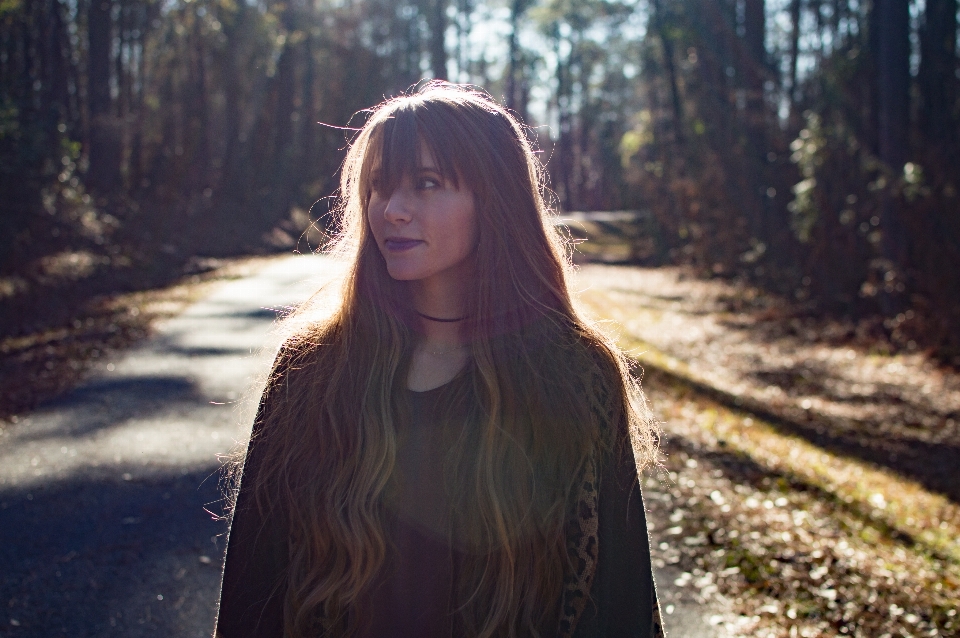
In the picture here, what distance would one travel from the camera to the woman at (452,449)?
2.00 m

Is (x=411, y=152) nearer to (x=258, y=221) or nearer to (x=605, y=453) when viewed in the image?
(x=605, y=453)

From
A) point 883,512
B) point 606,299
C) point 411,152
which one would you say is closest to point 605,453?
point 411,152

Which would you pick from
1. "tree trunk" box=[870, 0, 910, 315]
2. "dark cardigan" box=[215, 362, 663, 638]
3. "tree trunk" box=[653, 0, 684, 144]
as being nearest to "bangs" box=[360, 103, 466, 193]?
"dark cardigan" box=[215, 362, 663, 638]

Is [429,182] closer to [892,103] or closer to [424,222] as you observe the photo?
[424,222]

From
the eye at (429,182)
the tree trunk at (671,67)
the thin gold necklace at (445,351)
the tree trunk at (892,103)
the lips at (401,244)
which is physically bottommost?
the thin gold necklace at (445,351)

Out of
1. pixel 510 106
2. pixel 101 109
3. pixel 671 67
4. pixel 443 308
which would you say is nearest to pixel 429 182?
pixel 443 308

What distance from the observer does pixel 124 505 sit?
17.5 ft

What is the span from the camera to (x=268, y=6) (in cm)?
3778

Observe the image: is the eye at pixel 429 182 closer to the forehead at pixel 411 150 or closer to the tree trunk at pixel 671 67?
the forehead at pixel 411 150

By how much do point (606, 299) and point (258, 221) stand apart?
17.2 meters

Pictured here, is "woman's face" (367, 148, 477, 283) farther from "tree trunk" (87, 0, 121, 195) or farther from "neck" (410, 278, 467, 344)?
"tree trunk" (87, 0, 121, 195)

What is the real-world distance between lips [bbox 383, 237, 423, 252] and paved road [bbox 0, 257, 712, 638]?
1.76 feet

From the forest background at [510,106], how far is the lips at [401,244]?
597 millimetres

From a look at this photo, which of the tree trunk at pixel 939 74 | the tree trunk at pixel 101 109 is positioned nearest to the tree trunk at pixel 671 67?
the tree trunk at pixel 939 74
